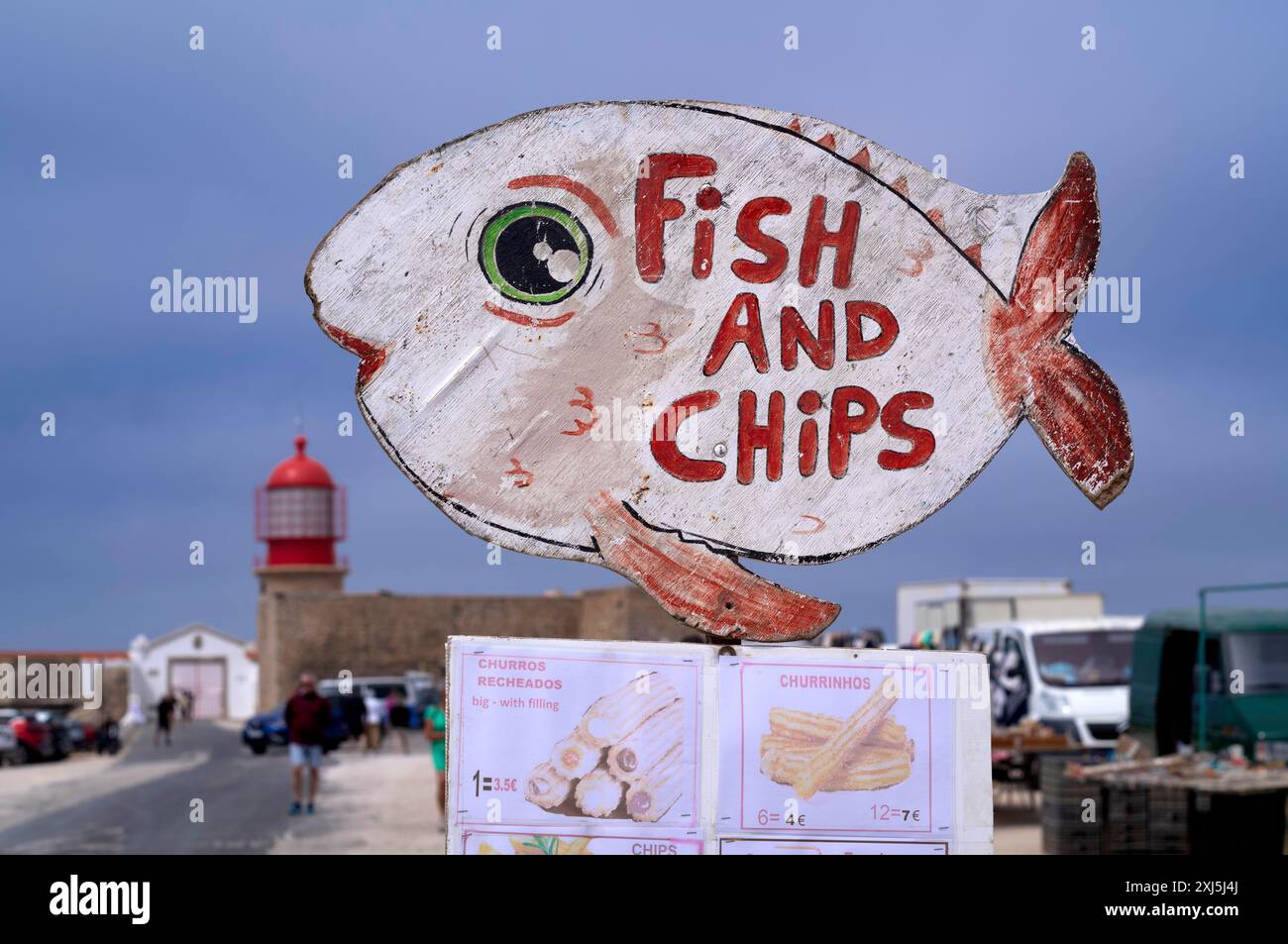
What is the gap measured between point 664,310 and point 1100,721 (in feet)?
53.7

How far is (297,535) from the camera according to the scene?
5675 centimetres

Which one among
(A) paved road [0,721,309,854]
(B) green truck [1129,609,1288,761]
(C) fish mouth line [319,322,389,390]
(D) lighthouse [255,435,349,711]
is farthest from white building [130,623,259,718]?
(C) fish mouth line [319,322,389,390]

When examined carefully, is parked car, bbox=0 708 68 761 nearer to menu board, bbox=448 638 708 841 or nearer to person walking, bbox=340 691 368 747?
person walking, bbox=340 691 368 747

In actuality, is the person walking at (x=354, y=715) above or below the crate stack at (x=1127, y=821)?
below

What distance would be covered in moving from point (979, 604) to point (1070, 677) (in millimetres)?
6797

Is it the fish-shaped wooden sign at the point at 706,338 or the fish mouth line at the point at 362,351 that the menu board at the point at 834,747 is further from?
the fish mouth line at the point at 362,351

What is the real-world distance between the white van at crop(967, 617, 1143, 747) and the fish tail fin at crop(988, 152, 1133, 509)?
51.6 feet

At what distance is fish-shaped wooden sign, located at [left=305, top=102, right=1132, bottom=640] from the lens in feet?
13.3

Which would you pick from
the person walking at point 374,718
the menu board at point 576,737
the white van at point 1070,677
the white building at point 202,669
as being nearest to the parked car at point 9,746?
the person walking at point 374,718

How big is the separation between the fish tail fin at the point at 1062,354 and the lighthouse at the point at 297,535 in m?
52.8

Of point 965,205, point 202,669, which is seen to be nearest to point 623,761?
point 965,205

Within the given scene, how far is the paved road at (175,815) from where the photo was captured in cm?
1582
